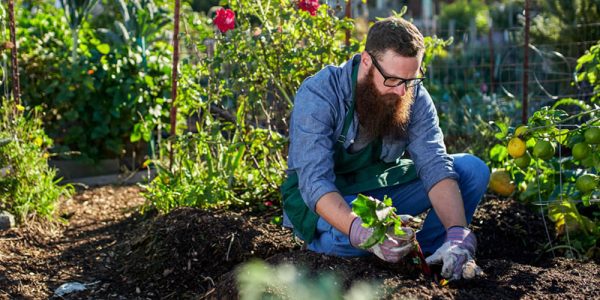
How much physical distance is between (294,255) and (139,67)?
3.03m

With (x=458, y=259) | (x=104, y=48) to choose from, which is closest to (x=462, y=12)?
(x=104, y=48)

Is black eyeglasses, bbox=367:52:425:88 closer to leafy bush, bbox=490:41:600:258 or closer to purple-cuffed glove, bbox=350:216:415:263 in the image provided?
leafy bush, bbox=490:41:600:258

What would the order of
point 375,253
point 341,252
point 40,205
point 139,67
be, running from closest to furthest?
point 375,253
point 341,252
point 40,205
point 139,67

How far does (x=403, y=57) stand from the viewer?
8.90 ft

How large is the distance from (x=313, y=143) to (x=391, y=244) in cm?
52

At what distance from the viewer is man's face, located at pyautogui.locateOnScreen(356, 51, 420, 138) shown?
8.98 feet

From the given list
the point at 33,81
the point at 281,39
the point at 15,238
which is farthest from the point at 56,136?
the point at 281,39

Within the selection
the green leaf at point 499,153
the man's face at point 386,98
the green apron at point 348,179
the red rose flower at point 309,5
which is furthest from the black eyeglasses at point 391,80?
the green leaf at point 499,153

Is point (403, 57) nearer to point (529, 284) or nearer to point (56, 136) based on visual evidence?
point (529, 284)

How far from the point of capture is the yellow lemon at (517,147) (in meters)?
2.88

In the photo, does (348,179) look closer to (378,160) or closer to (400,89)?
(378,160)

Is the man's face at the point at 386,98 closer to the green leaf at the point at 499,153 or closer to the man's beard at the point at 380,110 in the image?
the man's beard at the point at 380,110

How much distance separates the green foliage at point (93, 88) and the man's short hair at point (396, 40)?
2737 millimetres

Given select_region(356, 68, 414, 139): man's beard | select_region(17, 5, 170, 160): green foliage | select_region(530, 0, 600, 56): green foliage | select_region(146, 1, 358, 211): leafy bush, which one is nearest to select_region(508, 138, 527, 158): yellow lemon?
select_region(356, 68, 414, 139): man's beard
